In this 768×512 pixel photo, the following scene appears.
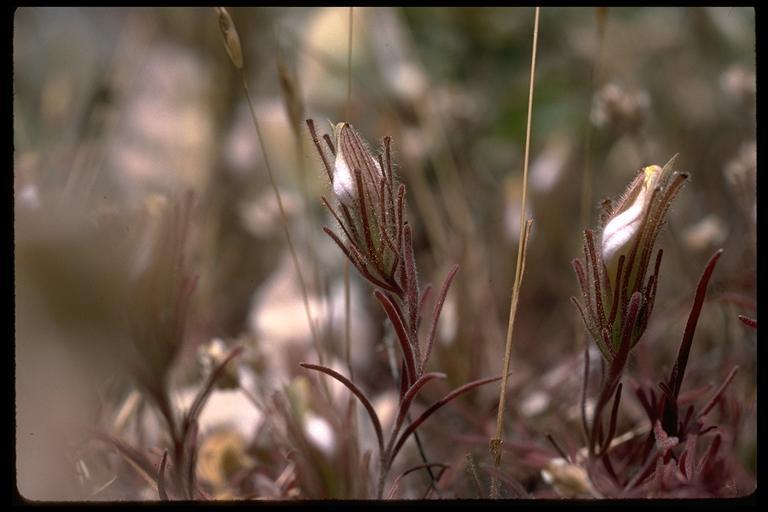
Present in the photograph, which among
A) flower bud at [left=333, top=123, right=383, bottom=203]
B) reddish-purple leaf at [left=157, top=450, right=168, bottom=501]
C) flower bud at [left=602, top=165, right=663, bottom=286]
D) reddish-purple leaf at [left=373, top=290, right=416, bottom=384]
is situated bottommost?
reddish-purple leaf at [left=157, top=450, right=168, bottom=501]

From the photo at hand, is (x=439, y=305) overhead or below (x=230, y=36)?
below

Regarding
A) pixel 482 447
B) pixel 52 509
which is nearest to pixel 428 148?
pixel 482 447

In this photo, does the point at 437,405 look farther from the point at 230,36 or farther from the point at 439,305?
the point at 230,36

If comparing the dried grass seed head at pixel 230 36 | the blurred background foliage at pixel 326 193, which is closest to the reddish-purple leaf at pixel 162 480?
the blurred background foliage at pixel 326 193

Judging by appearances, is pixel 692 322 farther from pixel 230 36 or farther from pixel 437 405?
pixel 230 36

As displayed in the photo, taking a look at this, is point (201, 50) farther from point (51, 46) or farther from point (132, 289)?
point (132, 289)

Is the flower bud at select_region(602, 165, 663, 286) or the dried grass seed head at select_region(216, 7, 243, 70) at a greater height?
the dried grass seed head at select_region(216, 7, 243, 70)

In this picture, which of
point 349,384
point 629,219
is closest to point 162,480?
point 349,384

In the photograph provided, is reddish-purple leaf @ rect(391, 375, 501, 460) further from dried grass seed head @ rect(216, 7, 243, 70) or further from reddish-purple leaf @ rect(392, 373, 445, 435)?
dried grass seed head @ rect(216, 7, 243, 70)

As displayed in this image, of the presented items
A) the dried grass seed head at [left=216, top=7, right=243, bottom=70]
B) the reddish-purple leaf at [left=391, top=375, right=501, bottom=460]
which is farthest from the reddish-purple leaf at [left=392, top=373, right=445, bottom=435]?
the dried grass seed head at [left=216, top=7, right=243, bottom=70]
